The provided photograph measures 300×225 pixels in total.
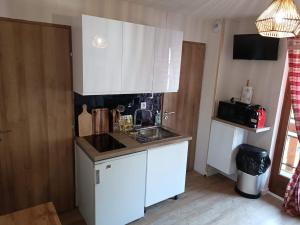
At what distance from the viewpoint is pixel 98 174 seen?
79.9 inches

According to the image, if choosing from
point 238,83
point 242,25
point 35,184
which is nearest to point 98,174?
point 35,184

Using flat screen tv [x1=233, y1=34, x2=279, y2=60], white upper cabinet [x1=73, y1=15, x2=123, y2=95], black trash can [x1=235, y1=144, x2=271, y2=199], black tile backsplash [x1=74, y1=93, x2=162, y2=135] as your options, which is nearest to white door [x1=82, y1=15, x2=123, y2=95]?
white upper cabinet [x1=73, y1=15, x2=123, y2=95]

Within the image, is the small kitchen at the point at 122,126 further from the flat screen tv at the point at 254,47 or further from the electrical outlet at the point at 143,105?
the flat screen tv at the point at 254,47

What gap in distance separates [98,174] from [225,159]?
1.92 m

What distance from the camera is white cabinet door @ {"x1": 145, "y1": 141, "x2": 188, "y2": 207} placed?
8.04 ft

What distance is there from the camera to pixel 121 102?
8.75ft

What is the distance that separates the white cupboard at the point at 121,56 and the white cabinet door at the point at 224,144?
1128 mm

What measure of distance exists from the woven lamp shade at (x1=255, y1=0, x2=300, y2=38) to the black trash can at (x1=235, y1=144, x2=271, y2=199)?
1.93 m

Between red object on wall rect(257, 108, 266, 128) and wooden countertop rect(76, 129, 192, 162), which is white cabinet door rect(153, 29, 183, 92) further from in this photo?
red object on wall rect(257, 108, 266, 128)

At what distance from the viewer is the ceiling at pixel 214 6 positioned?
2.25 m

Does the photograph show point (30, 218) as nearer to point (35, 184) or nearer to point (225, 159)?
point (35, 184)

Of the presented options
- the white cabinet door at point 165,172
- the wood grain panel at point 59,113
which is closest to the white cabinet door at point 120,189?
the white cabinet door at point 165,172

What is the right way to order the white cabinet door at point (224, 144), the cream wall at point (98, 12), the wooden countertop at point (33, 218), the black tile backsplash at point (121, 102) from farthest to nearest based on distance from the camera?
the white cabinet door at point (224, 144)
the black tile backsplash at point (121, 102)
the cream wall at point (98, 12)
the wooden countertop at point (33, 218)

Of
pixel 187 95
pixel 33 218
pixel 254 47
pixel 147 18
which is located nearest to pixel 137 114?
pixel 187 95
